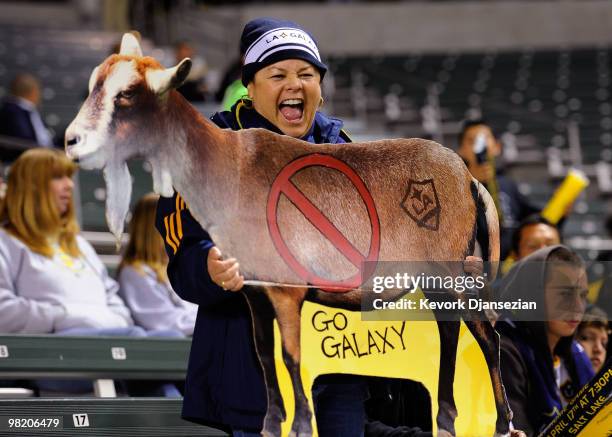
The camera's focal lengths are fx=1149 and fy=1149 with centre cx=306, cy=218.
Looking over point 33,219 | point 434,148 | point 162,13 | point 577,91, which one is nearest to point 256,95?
point 434,148

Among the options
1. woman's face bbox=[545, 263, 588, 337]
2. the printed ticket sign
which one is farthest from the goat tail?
the printed ticket sign

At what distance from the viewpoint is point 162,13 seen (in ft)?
38.9

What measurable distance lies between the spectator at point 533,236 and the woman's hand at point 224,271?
76.4 inches

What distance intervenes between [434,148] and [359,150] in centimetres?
13

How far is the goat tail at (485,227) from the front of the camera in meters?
1.86

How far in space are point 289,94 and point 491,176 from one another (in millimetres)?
2619

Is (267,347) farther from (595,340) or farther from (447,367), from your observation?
(595,340)

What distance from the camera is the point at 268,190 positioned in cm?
178

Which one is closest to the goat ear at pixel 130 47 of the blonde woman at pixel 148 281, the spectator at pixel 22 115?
the blonde woman at pixel 148 281

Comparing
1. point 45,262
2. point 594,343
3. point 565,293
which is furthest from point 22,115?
point 565,293

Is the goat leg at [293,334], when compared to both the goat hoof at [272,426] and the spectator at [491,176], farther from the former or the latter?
the spectator at [491,176]

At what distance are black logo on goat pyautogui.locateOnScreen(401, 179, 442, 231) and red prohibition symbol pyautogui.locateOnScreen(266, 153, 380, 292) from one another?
Result: 6 cm

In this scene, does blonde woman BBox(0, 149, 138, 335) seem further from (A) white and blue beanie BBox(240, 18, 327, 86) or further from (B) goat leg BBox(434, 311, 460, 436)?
(B) goat leg BBox(434, 311, 460, 436)

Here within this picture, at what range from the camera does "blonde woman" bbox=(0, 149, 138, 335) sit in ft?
10.5
